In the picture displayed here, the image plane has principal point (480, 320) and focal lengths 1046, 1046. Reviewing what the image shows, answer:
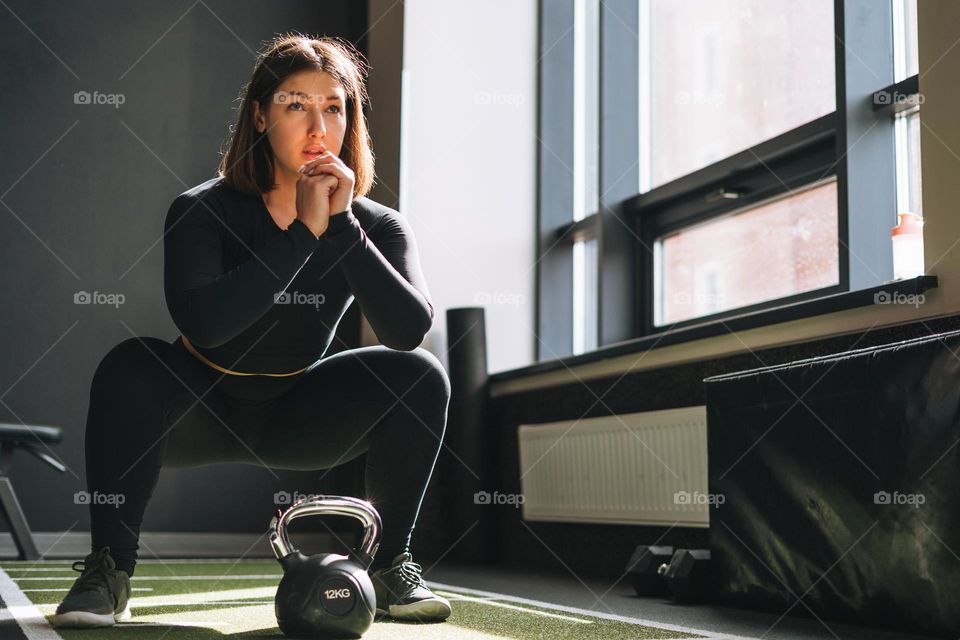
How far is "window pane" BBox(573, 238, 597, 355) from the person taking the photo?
395 cm

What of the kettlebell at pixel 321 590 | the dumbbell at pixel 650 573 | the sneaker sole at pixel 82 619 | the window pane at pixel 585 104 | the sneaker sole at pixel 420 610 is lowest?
the dumbbell at pixel 650 573

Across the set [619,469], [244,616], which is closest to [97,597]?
[244,616]

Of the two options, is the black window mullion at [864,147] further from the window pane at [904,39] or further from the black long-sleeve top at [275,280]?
the black long-sleeve top at [275,280]

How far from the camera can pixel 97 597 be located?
147 cm

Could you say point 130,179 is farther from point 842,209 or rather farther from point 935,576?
point 935,576

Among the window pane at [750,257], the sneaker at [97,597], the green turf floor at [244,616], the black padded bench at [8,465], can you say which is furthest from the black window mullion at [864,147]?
the black padded bench at [8,465]

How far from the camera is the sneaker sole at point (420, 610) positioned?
5.35 ft

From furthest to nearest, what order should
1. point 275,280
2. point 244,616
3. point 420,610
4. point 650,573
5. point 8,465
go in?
1. point 8,465
2. point 650,573
3. point 244,616
4. point 420,610
5. point 275,280

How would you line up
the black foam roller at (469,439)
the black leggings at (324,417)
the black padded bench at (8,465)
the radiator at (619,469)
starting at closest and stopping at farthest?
the black leggings at (324,417)
the radiator at (619,469)
the black padded bench at (8,465)
the black foam roller at (469,439)

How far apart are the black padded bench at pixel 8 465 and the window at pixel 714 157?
180 cm

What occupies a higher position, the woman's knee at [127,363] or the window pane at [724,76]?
the window pane at [724,76]

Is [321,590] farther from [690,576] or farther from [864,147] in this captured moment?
[864,147]

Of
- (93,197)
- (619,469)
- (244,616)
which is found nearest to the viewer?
(244,616)

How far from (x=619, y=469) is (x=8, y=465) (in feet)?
6.61
